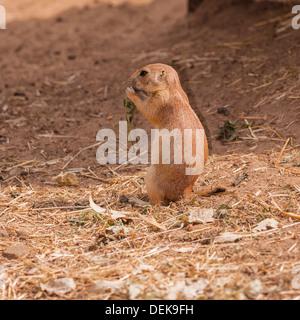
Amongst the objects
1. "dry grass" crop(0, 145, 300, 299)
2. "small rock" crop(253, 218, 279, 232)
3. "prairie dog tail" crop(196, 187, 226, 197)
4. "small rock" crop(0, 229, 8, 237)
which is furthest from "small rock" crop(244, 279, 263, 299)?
"small rock" crop(0, 229, 8, 237)

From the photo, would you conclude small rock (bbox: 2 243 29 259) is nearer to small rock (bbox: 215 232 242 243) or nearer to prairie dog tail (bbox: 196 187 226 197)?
small rock (bbox: 215 232 242 243)

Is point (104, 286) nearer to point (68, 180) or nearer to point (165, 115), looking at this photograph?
point (165, 115)

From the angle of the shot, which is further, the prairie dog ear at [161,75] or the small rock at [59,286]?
the prairie dog ear at [161,75]

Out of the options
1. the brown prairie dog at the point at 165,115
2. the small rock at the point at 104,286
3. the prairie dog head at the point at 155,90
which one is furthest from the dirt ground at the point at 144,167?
the prairie dog head at the point at 155,90

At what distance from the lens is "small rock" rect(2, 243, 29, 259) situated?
4023mm

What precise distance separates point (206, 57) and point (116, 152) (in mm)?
2754

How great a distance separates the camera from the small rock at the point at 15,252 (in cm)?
402

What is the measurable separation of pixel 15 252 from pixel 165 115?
6.34ft

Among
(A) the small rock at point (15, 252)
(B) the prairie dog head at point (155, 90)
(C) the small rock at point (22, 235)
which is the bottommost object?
(A) the small rock at point (15, 252)

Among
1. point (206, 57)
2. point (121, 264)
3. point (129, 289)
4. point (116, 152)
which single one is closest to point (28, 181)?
point (116, 152)

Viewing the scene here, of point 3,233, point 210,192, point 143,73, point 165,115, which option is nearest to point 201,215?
point 210,192

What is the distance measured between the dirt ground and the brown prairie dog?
0.18 meters

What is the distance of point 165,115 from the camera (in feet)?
16.0

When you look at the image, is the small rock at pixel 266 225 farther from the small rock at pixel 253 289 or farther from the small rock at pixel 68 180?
the small rock at pixel 68 180
